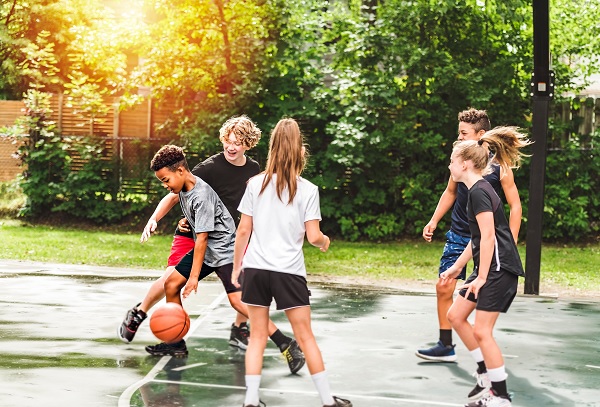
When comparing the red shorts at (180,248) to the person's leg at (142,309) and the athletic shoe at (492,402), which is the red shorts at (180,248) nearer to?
the person's leg at (142,309)

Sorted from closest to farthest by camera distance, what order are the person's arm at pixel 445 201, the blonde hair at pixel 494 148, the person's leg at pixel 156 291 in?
the blonde hair at pixel 494 148, the person's arm at pixel 445 201, the person's leg at pixel 156 291

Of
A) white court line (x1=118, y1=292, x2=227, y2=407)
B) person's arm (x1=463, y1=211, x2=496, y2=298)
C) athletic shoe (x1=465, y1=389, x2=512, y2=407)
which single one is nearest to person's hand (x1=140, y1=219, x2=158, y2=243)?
white court line (x1=118, y1=292, x2=227, y2=407)

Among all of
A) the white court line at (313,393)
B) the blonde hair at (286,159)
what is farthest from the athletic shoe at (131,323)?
the blonde hair at (286,159)

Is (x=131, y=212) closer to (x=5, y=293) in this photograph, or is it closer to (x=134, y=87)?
(x=134, y=87)

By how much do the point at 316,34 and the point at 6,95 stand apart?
37.9ft

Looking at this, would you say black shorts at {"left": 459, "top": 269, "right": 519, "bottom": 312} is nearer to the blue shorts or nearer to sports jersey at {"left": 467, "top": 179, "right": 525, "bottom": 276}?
sports jersey at {"left": 467, "top": 179, "right": 525, "bottom": 276}

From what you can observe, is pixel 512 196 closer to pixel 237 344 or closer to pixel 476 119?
pixel 476 119

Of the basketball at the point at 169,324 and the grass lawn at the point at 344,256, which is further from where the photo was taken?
the grass lawn at the point at 344,256

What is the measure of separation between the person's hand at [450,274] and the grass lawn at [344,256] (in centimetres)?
584

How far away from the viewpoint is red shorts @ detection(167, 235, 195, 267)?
840 centimetres

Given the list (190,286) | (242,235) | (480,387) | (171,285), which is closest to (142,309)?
(171,285)

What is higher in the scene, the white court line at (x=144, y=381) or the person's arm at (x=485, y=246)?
the person's arm at (x=485, y=246)

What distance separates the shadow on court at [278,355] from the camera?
6.91 meters

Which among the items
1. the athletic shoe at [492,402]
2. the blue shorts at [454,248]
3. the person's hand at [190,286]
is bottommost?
the athletic shoe at [492,402]
